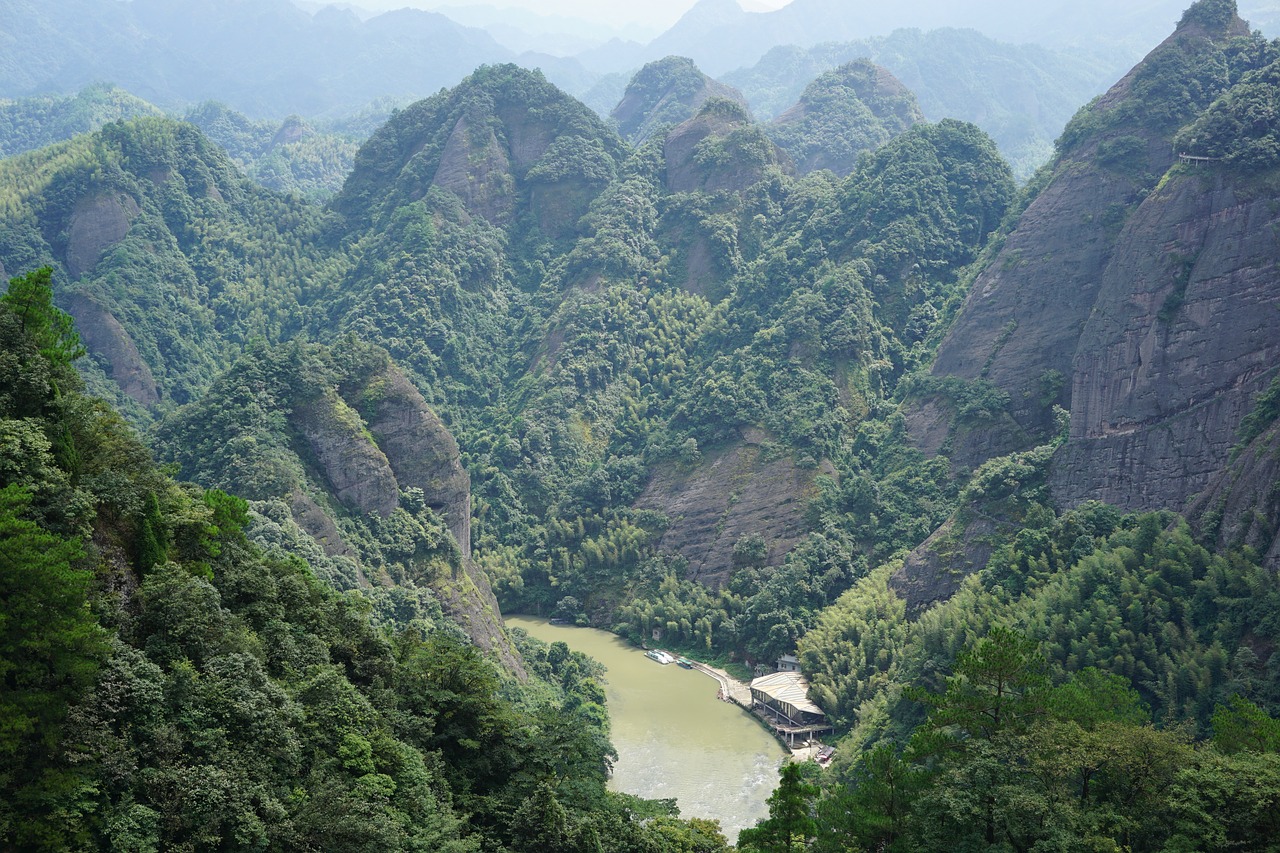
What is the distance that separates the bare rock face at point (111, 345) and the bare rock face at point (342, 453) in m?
28.3

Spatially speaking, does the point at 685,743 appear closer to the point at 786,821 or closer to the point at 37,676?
the point at 786,821

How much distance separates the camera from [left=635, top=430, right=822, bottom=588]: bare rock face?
7269 centimetres

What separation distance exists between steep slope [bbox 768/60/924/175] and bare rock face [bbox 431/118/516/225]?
4162cm

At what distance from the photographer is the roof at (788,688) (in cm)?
5853

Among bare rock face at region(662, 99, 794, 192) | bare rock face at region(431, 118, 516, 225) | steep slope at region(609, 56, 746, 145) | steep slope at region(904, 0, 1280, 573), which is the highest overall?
steep slope at region(609, 56, 746, 145)

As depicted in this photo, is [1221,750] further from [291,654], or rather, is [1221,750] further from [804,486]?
[804,486]

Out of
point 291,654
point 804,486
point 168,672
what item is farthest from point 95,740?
point 804,486

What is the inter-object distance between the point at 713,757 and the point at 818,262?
4534 cm

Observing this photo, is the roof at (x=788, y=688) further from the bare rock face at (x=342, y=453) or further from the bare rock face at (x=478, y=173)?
the bare rock face at (x=478, y=173)

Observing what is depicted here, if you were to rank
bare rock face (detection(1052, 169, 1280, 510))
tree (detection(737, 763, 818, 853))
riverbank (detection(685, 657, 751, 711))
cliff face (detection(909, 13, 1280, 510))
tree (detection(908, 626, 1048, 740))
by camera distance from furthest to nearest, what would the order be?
riverbank (detection(685, 657, 751, 711))
cliff face (detection(909, 13, 1280, 510))
bare rock face (detection(1052, 169, 1280, 510))
tree (detection(908, 626, 1048, 740))
tree (detection(737, 763, 818, 853))

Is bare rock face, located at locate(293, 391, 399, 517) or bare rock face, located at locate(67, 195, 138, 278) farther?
Result: bare rock face, located at locate(67, 195, 138, 278)

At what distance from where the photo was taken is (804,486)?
73688 millimetres

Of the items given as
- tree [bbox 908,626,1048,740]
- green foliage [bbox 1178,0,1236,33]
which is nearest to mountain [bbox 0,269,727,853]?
tree [bbox 908,626,1048,740]

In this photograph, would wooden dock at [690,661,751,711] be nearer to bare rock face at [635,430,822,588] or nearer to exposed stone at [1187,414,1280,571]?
bare rock face at [635,430,822,588]
